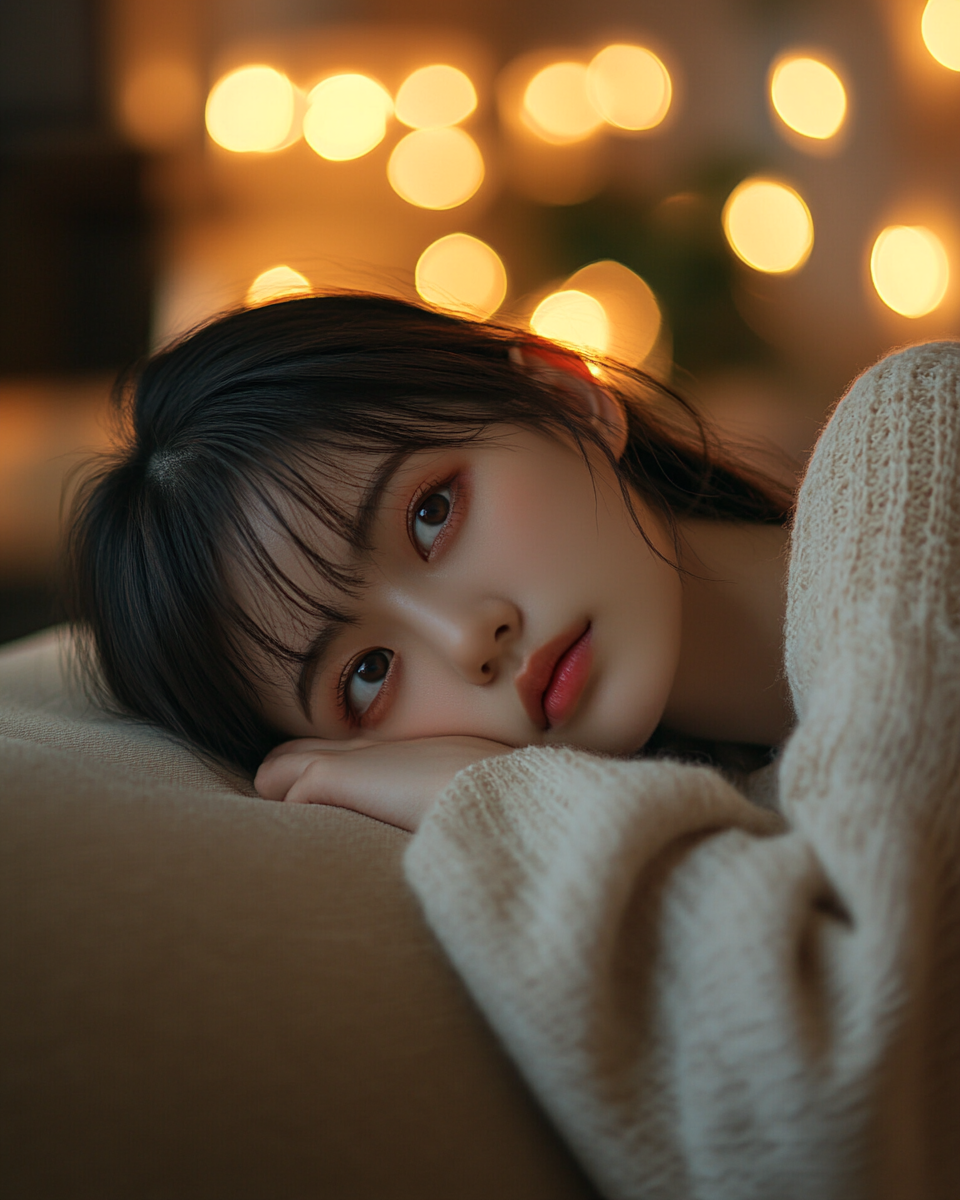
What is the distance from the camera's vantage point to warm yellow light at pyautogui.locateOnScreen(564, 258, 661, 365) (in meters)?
2.14

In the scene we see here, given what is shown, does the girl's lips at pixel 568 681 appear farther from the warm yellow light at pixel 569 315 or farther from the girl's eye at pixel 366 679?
the warm yellow light at pixel 569 315

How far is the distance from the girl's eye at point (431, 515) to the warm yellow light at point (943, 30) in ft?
8.04

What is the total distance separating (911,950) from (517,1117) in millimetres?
150

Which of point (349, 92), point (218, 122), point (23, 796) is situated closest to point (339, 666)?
point (23, 796)

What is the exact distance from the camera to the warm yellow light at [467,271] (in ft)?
7.75

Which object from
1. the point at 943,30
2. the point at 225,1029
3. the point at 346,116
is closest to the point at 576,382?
the point at 225,1029

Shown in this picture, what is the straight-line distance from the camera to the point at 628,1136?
31cm

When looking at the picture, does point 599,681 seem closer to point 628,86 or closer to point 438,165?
point 438,165

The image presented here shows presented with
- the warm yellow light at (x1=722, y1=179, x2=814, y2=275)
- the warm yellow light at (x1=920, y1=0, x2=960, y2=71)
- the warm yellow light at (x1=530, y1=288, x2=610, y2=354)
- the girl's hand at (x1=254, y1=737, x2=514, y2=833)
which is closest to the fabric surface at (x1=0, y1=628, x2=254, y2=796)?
the girl's hand at (x1=254, y1=737, x2=514, y2=833)

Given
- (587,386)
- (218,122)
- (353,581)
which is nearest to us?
(353,581)

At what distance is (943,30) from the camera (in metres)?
2.31

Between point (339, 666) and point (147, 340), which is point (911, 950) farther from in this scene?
point (147, 340)

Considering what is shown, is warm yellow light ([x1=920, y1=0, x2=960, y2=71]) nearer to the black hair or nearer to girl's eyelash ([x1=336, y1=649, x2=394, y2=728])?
the black hair

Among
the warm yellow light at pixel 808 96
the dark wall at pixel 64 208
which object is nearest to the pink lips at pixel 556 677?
the dark wall at pixel 64 208
